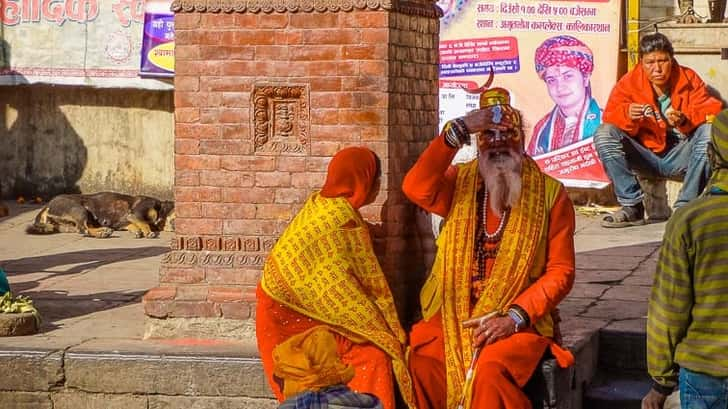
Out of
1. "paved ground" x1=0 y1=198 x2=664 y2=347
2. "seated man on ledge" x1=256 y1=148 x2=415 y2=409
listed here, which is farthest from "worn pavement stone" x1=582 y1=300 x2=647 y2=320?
"seated man on ledge" x1=256 y1=148 x2=415 y2=409

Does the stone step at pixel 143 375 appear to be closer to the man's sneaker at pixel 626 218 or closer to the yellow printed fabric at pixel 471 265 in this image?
the yellow printed fabric at pixel 471 265

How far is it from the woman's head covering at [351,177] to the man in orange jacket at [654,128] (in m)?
4.85

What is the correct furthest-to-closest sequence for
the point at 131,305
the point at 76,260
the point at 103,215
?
the point at 103,215 → the point at 76,260 → the point at 131,305

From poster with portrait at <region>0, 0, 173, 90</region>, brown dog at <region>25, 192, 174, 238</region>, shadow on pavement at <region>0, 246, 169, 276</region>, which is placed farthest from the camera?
poster with portrait at <region>0, 0, 173, 90</region>

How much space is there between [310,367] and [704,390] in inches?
51.7

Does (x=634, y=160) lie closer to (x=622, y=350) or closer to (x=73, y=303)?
(x=622, y=350)

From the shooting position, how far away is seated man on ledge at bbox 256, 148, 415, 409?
5801 mm

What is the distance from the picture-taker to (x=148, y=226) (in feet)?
40.5

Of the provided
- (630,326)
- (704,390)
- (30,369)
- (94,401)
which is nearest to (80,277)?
(30,369)

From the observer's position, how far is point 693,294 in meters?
4.41

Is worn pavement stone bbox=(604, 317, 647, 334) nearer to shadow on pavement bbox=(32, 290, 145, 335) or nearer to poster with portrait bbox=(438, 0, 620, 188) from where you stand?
shadow on pavement bbox=(32, 290, 145, 335)

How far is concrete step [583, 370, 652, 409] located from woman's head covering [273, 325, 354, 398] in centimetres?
170

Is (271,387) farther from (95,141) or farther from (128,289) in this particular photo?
(95,141)

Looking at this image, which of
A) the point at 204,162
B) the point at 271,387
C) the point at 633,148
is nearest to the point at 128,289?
the point at 204,162
